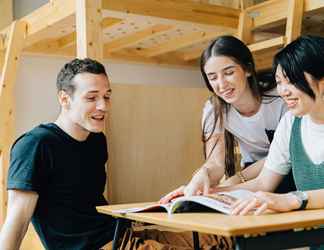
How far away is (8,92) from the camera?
108 inches

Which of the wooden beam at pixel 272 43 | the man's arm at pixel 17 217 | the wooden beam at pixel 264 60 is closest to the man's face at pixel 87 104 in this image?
the man's arm at pixel 17 217

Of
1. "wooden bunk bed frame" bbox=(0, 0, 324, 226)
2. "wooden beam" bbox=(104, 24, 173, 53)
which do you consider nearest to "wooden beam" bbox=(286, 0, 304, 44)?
"wooden bunk bed frame" bbox=(0, 0, 324, 226)

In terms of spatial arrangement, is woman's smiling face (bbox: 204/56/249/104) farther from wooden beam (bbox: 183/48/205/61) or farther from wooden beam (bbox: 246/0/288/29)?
wooden beam (bbox: 183/48/205/61)

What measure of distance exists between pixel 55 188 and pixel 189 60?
2.70 m

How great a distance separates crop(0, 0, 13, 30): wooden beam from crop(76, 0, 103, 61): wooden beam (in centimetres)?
161

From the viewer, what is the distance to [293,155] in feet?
4.49

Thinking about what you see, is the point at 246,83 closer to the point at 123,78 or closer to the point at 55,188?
the point at 55,188

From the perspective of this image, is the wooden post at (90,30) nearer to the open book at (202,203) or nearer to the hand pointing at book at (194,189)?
the hand pointing at book at (194,189)

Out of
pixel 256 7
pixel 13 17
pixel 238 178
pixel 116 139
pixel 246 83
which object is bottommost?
pixel 238 178

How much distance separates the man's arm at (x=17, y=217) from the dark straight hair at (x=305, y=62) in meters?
0.88

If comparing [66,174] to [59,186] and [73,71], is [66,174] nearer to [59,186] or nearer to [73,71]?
[59,186]

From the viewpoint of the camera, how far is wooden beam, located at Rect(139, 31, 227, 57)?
3082 millimetres

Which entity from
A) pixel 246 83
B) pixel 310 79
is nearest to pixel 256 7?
pixel 246 83

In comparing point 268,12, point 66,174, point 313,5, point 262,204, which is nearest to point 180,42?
point 268,12
